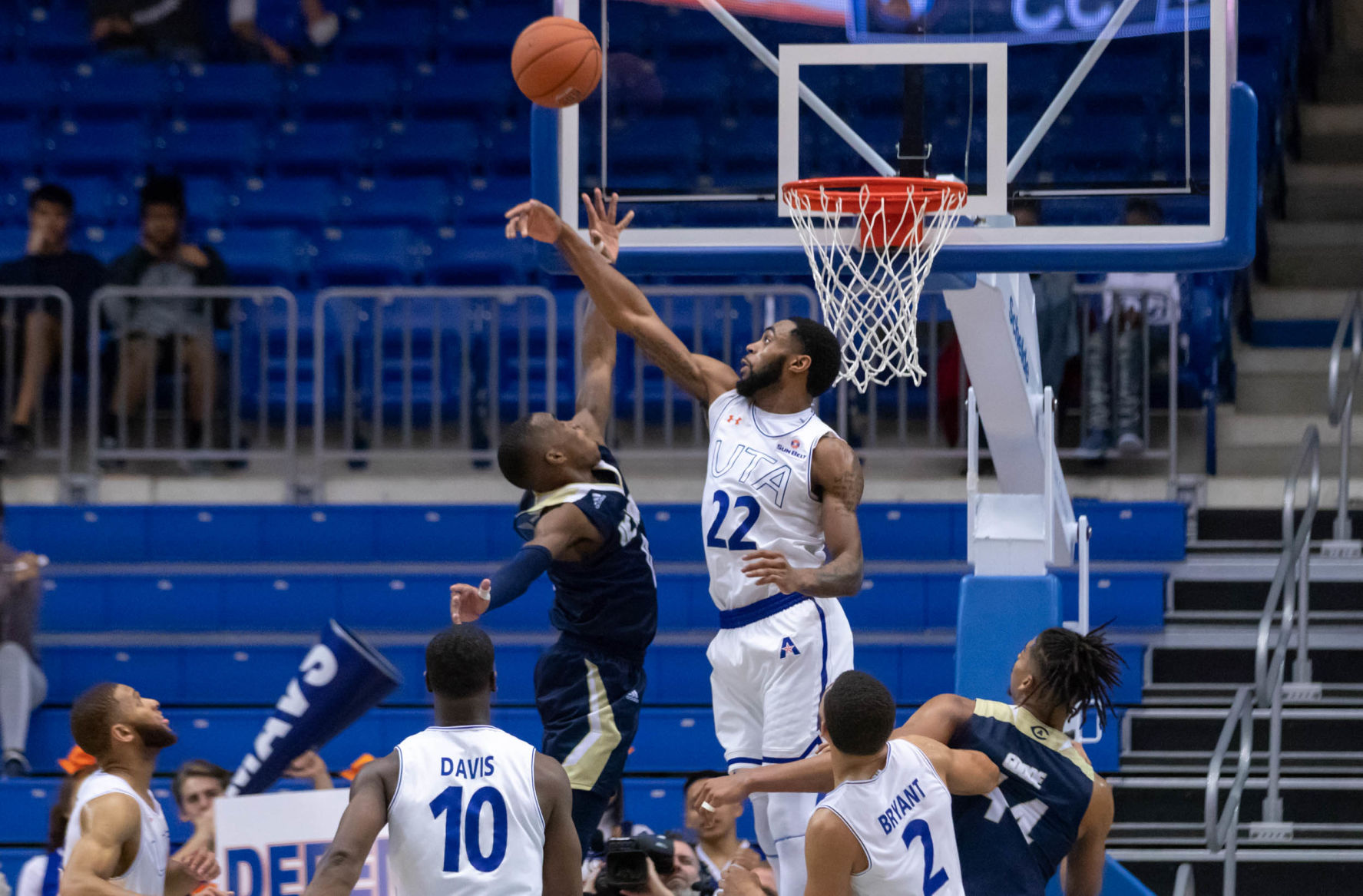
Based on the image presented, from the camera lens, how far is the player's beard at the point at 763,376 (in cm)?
568

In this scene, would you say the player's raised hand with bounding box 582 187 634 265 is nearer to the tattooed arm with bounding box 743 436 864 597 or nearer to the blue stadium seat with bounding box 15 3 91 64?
the tattooed arm with bounding box 743 436 864 597

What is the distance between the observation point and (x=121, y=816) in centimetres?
481

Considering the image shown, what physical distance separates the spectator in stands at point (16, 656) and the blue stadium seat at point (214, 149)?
13.7 ft

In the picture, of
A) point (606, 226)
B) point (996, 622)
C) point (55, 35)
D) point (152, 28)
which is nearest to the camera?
point (606, 226)

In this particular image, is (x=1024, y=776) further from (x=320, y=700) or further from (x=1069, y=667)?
(x=320, y=700)

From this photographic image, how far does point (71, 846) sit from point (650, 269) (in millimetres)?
2527

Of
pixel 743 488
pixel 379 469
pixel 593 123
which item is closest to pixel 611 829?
pixel 743 488

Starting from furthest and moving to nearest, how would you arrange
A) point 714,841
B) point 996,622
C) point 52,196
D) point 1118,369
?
1. point 52,196
2. point 1118,369
3. point 714,841
4. point 996,622

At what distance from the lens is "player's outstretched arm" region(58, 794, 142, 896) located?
4668 millimetres

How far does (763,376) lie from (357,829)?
2.18 metres

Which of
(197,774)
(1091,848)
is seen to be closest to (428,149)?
(197,774)

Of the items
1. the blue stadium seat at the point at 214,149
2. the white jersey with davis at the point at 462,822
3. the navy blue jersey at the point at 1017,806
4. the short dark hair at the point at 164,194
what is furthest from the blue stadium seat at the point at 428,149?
the white jersey with davis at the point at 462,822

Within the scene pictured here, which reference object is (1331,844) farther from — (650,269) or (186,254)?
(186,254)

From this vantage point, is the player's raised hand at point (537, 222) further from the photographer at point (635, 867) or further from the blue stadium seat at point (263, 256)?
the blue stadium seat at point (263, 256)
